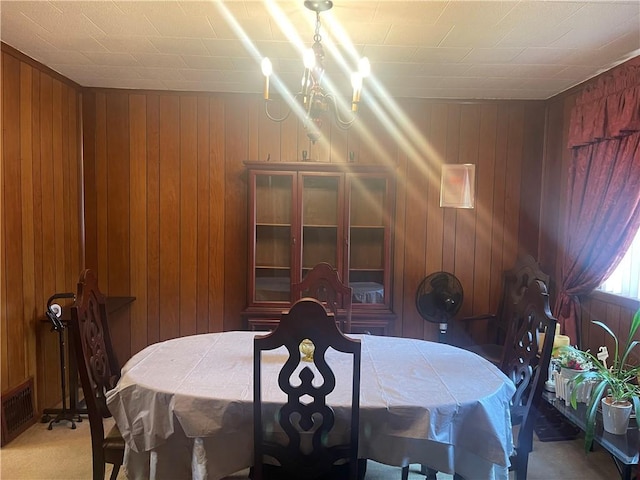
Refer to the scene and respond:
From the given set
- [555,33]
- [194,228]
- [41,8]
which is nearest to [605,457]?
[555,33]

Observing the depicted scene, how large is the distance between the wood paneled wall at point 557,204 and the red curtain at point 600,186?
100 mm

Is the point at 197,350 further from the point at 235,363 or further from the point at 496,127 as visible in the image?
the point at 496,127

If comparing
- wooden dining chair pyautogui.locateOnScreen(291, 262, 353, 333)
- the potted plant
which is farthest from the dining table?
wooden dining chair pyautogui.locateOnScreen(291, 262, 353, 333)

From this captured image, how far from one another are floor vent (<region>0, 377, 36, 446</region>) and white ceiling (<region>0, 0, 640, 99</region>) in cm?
206

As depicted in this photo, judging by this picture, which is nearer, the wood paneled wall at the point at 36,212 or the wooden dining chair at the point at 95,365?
the wooden dining chair at the point at 95,365

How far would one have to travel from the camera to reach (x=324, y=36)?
7.97ft

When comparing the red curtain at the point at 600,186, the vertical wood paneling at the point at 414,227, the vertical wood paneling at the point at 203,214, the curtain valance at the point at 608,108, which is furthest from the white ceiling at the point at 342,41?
the vertical wood paneling at the point at 414,227

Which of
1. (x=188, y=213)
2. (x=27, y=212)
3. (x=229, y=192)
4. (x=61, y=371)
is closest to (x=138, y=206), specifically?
(x=188, y=213)

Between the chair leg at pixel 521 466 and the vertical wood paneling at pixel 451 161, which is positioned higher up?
the vertical wood paneling at pixel 451 161

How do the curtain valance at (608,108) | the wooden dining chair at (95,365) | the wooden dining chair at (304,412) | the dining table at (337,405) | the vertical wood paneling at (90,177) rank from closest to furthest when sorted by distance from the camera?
the wooden dining chair at (304,412)
the dining table at (337,405)
the wooden dining chair at (95,365)
the curtain valance at (608,108)
the vertical wood paneling at (90,177)

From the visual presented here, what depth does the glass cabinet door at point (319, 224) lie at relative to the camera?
11.3ft

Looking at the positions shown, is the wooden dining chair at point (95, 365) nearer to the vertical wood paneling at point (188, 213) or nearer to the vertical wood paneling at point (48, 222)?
the vertical wood paneling at point (48, 222)

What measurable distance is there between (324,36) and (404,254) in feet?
6.18

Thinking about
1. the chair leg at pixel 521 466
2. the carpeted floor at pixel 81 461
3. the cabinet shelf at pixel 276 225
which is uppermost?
the cabinet shelf at pixel 276 225
